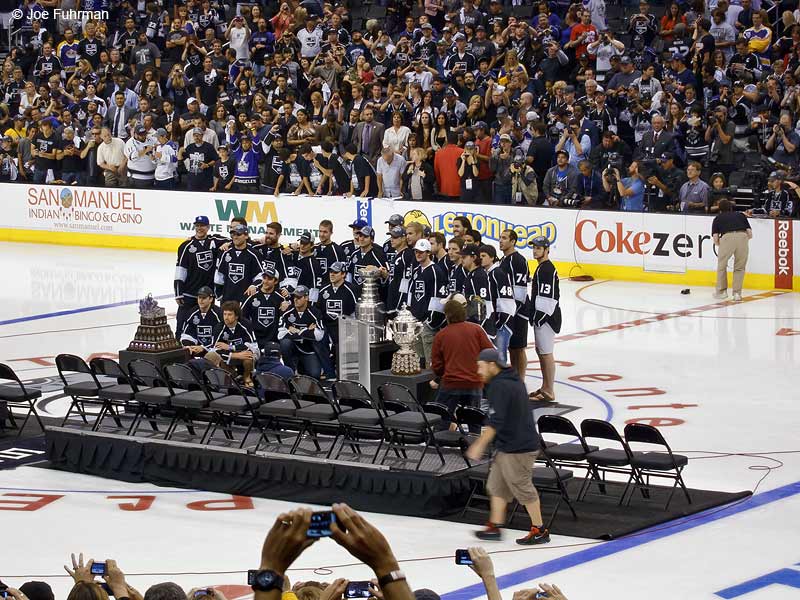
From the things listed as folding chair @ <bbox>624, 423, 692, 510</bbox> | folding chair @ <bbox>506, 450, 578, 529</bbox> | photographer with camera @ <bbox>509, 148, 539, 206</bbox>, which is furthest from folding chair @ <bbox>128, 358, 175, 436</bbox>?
photographer with camera @ <bbox>509, 148, 539, 206</bbox>

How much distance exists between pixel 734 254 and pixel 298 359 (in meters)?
8.70

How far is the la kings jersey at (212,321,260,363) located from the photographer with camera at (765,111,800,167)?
459 inches

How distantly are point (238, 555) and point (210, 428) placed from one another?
290 centimetres

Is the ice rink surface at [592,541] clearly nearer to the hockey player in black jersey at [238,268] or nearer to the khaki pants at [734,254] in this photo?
the khaki pants at [734,254]

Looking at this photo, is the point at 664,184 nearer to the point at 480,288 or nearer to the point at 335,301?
the point at 335,301

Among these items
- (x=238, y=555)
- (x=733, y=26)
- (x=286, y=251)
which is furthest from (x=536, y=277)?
(x=733, y=26)

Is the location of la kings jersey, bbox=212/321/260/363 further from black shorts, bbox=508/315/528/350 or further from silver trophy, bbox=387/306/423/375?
black shorts, bbox=508/315/528/350

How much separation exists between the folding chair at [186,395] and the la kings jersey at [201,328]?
1.59 metres

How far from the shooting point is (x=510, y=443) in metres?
11.0

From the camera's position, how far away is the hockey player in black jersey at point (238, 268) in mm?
17500

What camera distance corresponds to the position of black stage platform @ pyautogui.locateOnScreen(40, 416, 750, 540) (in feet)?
38.8

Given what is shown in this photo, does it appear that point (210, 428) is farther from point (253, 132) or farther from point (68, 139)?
point (68, 139)

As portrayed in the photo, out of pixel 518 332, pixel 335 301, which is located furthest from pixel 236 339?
pixel 518 332

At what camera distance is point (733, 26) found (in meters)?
27.1
